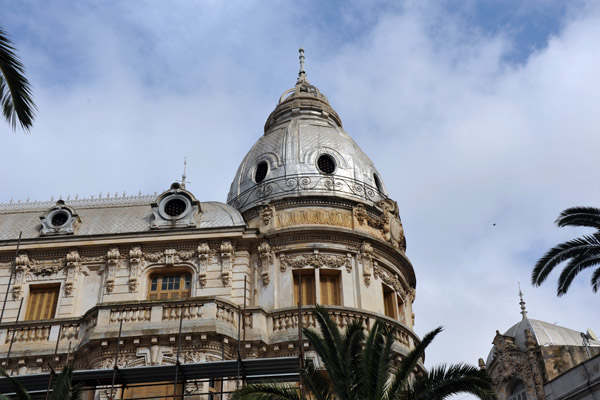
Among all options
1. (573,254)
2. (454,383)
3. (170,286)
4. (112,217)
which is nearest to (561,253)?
(573,254)

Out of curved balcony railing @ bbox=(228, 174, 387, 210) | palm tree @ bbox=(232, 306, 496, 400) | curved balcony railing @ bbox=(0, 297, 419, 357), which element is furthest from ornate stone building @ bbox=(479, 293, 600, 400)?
palm tree @ bbox=(232, 306, 496, 400)

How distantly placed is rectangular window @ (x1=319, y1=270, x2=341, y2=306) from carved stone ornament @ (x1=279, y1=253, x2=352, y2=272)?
330mm

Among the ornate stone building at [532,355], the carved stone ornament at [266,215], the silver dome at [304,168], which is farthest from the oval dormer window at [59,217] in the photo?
the ornate stone building at [532,355]

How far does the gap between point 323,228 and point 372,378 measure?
10459 millimetres

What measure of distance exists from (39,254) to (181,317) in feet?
29.0

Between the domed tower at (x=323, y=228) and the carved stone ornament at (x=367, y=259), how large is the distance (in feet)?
0.13

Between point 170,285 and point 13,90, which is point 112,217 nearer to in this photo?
point 170,285

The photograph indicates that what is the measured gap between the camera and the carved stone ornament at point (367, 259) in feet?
96.3

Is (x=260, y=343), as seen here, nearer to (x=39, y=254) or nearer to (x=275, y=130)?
(x=39, y=254)

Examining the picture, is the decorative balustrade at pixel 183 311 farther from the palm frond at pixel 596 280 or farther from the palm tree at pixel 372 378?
the palm frond at pixel 596 280

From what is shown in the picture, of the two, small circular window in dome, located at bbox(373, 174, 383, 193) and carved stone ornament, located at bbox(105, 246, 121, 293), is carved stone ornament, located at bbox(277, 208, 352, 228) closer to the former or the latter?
small circular window in dome, located at bbox(373, 174, 383, 193)

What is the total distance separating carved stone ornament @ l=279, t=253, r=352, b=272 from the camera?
29297 millimetres

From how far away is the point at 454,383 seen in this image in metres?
20.5

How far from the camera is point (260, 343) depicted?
2669cm
